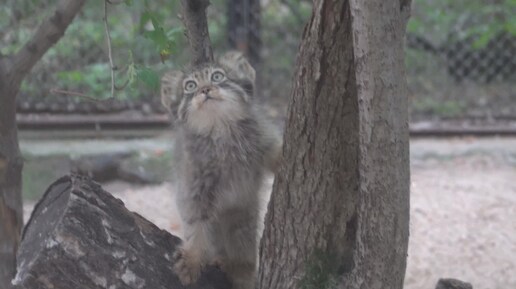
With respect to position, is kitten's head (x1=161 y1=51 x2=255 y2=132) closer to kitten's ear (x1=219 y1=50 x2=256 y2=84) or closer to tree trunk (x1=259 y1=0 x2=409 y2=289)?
kitten's ear (x1=219 y1=50 x2=256 y2=84)

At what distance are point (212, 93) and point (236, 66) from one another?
25 cm

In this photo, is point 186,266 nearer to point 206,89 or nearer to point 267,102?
point 206,89

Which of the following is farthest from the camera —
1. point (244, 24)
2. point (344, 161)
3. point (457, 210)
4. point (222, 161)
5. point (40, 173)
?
point (244, 24)

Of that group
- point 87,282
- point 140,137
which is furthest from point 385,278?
point 140,137

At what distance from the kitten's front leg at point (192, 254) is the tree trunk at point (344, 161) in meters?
0.33

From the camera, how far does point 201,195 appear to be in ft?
11.0

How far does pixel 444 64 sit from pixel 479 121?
59cm

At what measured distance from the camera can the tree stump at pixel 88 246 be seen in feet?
8.96

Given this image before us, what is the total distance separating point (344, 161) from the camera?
2.74 metres

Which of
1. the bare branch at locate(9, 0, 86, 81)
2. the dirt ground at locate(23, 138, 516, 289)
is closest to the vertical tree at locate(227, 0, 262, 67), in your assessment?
the dirt ground at locate(23, 138, 516, 289)

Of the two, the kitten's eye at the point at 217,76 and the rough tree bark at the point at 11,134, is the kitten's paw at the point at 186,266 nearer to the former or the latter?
the kitten's eye at the point at 217,76

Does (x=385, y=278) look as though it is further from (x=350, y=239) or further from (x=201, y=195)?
(x=201, y=195)

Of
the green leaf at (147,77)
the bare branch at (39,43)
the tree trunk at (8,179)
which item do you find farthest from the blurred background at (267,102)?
the green leaf at (147,77)

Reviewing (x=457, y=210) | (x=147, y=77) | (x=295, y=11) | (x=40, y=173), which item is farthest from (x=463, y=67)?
(x=147, y=77)
